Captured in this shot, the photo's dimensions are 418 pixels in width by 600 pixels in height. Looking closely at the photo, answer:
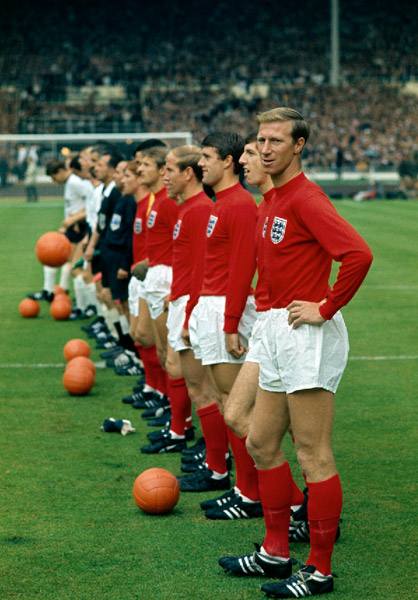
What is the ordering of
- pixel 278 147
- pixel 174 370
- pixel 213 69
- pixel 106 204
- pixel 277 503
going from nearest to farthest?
1. pixel 278 147
2. pixel 277 503
3. pixel 174 370
4. pixel 106 204
5. pixel 213 69

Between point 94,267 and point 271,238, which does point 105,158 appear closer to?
point 94,267

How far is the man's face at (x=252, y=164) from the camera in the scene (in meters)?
5.20

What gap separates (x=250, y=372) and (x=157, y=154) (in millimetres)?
3161

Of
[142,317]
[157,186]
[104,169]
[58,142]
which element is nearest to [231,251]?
[157,186]

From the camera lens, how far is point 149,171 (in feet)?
24.3

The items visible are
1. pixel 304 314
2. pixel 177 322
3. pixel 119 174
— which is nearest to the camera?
pixel 304 314

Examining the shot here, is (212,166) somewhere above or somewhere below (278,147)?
below

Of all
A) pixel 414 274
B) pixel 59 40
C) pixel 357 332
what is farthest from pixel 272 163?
pixel 59 40

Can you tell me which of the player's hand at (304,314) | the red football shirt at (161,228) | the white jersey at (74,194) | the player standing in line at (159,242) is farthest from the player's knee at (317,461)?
the white jersey at (74,194)

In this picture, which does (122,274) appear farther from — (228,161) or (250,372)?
(250,372)

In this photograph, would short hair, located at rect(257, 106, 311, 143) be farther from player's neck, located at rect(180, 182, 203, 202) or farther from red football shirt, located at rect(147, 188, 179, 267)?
red football shirt, located at rect(147, 188, 179, 267)

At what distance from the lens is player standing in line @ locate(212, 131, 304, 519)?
4.78 metres

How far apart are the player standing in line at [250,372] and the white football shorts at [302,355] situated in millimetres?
249

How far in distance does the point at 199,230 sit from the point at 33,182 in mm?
31840
